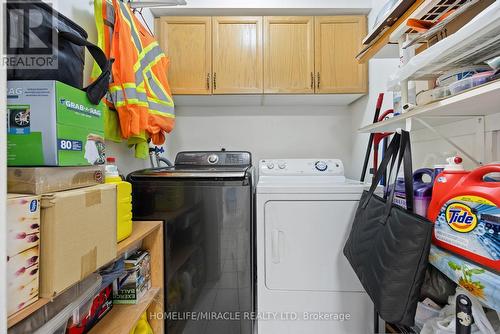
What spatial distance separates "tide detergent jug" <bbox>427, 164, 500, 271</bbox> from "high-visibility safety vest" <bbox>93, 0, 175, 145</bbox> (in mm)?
1435

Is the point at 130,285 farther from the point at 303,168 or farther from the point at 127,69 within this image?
the point at 303,168

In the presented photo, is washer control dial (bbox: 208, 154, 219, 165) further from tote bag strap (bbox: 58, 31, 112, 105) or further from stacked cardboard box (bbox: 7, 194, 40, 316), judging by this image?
stacked cardboard box (bbox: 7, 194, 40, 316)

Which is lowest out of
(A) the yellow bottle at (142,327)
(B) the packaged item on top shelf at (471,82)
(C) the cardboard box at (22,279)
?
(A) the yellow bottle at (142,327)

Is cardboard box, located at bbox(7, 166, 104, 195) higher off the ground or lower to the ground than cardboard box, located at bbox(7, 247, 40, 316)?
higher

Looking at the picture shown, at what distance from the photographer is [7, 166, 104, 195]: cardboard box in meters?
0.67

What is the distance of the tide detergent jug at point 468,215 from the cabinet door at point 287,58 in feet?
5.15

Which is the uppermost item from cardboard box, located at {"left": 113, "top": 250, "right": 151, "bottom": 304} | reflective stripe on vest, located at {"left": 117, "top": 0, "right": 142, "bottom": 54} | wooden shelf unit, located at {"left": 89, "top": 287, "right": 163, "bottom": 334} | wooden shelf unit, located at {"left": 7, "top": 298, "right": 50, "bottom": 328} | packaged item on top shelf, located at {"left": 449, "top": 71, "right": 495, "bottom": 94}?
reflective stripe on vest, located at {"left": 117, "top": 0, "right": 142, "bottom": 54}

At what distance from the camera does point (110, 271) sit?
3.91 feet

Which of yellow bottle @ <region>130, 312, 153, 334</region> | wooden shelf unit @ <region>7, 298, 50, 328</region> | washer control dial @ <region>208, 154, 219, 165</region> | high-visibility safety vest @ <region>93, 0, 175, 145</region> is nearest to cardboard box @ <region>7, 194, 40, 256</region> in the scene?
wooden shelf unit @ <region>7, 298, 50, 328</region>

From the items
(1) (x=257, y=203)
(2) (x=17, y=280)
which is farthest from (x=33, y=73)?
(1) (x=257, y=203)

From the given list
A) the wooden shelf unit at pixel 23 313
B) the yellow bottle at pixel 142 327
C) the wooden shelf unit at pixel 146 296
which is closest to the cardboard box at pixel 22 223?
the wooden shelf unit at pixel 23 313

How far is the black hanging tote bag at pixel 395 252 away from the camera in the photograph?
81 cm

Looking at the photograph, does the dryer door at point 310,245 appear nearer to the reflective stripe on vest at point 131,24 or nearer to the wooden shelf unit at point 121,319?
the wooden shelf unit at point 121,319

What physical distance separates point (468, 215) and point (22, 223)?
46.1 inches
